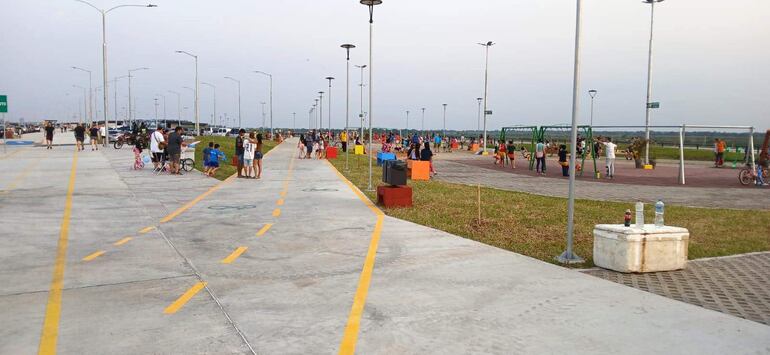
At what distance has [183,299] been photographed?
6555 mm

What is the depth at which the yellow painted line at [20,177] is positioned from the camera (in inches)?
666

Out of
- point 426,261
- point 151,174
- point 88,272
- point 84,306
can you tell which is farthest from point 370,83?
point 84,306

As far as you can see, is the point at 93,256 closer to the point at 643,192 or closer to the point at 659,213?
the point at 659,213

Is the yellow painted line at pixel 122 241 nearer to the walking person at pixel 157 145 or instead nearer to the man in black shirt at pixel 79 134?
the walking person at pixel 157 145

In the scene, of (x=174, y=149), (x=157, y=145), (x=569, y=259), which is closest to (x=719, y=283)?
(x=569, y=259)

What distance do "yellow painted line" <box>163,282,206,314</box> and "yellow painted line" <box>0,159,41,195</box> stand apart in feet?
40.4

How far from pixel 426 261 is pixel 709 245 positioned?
18.2ft

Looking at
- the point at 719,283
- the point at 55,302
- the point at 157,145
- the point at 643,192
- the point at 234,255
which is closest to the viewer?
the point at 55,302

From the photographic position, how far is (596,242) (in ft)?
28.3

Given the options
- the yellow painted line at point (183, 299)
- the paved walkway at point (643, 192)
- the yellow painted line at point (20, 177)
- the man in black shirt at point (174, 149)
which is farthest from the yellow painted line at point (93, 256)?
the paved walkway at point (643, 192)

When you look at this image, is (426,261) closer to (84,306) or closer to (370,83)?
(84,306)

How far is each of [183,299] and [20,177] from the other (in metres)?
17.4

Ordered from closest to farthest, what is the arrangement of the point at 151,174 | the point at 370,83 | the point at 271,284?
the point at 271,284
the point at 370,83
the point at 151,174

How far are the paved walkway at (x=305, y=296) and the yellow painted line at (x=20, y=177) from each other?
529cm
